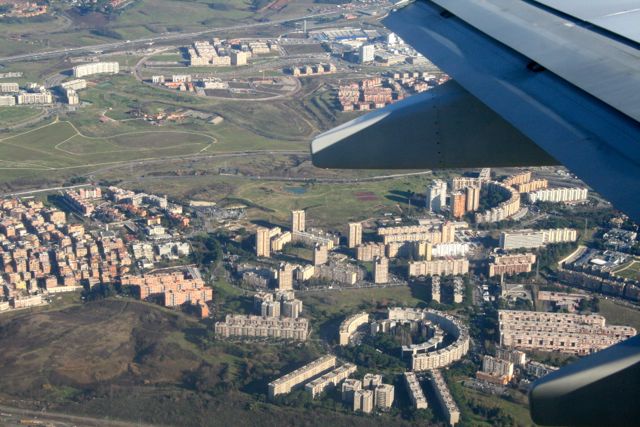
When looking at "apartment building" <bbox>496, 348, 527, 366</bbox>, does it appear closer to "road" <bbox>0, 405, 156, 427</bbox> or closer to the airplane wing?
"road" <bbox>0, 405, 156, 427</bbox>

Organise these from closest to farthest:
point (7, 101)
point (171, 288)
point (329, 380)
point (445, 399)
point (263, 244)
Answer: point (445, 399) < point (329, 380) < point (171, 288) < point (263, 244) < point (7, 101)

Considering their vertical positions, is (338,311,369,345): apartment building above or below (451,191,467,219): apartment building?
above

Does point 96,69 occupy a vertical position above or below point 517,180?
above

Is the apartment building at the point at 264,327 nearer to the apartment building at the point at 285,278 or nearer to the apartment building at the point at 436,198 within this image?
the apartment building at the point at 285,278

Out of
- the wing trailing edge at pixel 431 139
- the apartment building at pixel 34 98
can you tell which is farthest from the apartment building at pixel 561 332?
the apartment building at pixel 34 98

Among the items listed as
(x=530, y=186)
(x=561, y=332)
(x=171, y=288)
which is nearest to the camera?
(x=561, y=332)

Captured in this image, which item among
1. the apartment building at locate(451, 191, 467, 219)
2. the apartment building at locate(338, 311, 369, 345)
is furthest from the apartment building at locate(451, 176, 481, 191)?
the apartment building at locate(338, 311, 369, 345)

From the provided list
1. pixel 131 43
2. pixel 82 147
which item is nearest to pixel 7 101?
pixel 82 147

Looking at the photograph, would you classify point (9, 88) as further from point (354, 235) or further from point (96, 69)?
point (354, 235)
